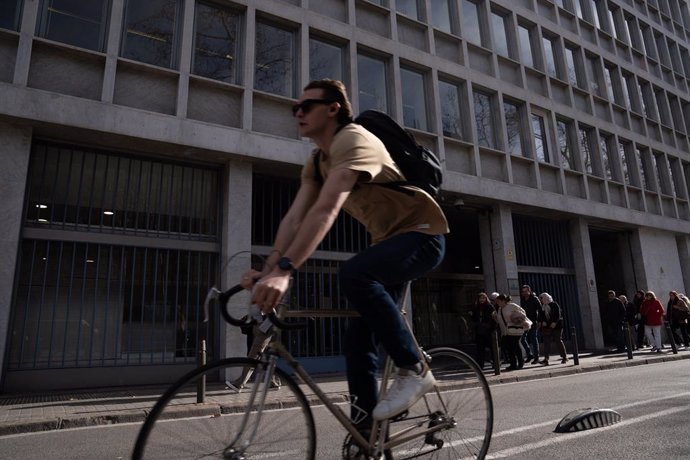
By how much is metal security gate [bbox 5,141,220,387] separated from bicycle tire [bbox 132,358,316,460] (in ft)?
26.6

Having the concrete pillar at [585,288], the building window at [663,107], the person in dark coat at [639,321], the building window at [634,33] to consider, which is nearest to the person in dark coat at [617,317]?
the person in dark coat at [639,321]

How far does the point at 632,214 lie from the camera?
19031 millimetres

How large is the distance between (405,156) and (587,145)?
62.8 feet

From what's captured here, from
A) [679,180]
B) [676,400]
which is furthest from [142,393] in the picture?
[679,180]

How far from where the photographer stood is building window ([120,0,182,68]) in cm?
1048

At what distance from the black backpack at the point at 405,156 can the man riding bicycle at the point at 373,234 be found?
0.09 meters

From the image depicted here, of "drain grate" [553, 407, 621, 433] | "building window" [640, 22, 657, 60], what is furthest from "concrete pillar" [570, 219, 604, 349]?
"drain grate" [553, 407, 621, 433]

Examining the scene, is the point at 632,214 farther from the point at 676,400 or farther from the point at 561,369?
the point at 676,400

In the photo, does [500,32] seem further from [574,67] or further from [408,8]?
[574,67]

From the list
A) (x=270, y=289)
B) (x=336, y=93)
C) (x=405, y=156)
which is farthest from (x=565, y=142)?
(x=270, y=289)

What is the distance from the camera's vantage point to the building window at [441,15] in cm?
1559

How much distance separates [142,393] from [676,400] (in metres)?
7.67

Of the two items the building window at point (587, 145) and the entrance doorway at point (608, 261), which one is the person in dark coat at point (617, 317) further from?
the building window at point (587, 145)

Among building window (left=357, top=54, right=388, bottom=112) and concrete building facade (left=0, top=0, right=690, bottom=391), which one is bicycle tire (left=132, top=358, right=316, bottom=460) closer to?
concrete building facade (left=0, top=0, right=690, bottom=391)
